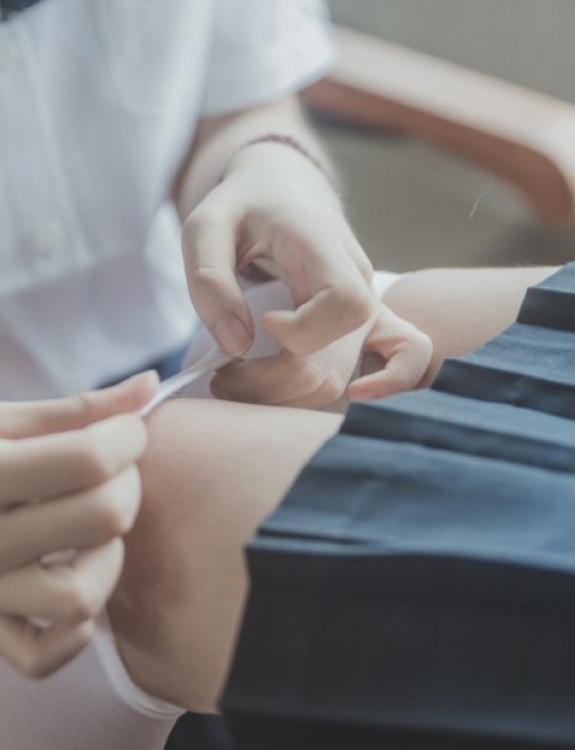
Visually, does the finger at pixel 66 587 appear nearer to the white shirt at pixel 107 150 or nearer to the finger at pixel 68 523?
the finger at pixel 68 523

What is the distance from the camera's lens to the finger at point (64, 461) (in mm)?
314

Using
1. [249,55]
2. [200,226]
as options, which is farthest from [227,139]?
[200,226]

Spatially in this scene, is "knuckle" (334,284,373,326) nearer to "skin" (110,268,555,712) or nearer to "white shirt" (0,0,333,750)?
"skin" (110,268,555,712)

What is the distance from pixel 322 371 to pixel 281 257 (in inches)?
1.8

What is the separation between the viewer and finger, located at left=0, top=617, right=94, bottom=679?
0.32 metres

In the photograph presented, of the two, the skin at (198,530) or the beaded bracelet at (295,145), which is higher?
the beaded bracelet at (295,145)

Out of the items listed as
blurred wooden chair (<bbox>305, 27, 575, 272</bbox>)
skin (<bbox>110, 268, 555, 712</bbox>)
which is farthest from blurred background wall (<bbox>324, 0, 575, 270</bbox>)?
skin (<bbox>110, 268, 555, 712</bbox>)

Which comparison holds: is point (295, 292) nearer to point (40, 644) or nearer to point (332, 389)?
point (332, 389)

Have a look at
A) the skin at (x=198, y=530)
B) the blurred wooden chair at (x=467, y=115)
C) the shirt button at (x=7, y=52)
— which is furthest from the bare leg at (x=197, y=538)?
the blurred wooden chair at (x=467, y=115)

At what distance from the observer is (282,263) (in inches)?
16.2

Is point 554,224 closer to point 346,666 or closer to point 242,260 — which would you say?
point 242,260

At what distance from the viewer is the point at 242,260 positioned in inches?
16.4

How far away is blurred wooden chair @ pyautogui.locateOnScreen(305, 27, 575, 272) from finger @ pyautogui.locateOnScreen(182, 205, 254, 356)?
290mm

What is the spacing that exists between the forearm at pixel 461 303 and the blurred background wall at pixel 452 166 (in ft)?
0.08
